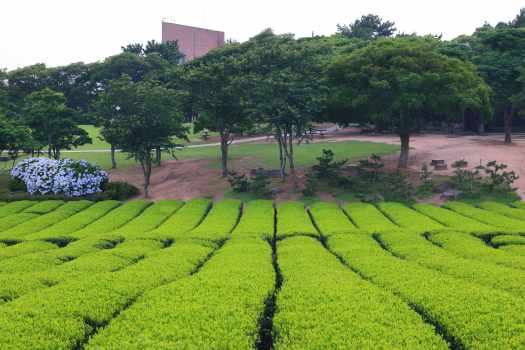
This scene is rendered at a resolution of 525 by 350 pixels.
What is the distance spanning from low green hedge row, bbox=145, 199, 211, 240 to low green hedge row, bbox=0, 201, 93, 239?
5.59 m

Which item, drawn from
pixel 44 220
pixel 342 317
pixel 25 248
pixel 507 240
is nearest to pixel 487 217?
pixel 507 240

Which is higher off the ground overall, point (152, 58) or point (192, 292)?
point (152, 58)

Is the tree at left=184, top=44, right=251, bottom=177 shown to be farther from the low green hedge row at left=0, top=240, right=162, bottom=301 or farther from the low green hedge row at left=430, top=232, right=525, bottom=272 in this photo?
the low green hedge row at left=430, top=232, right=525, bottom=272

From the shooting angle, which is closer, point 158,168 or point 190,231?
point 190,231

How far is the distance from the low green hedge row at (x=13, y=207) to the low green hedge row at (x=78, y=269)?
12.5m

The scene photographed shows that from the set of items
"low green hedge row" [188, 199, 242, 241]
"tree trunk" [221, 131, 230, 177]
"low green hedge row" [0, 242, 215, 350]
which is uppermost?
"tree trunk" [221, 131, 230, 177]

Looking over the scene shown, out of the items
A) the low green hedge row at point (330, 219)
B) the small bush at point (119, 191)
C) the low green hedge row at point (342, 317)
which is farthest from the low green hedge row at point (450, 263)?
the small bush at point (119, 191)

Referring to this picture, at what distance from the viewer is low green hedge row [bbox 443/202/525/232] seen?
17783mm

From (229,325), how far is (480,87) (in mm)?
27302

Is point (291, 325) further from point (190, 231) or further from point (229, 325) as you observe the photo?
point (190, 231)

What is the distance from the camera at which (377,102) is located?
28656mm

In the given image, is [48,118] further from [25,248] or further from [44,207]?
[25,248]

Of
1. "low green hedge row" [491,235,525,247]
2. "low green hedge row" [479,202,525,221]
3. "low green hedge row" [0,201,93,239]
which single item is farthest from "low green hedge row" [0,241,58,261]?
"low green hedge row" [479,202,525,221]

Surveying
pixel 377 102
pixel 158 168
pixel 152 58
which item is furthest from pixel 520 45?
pixel 152 58
